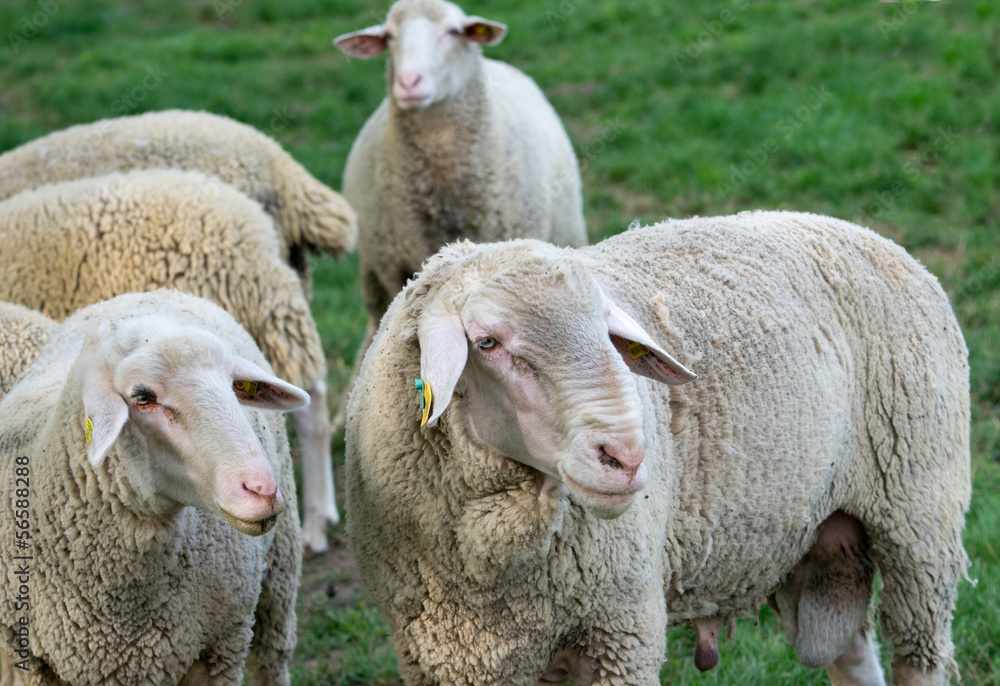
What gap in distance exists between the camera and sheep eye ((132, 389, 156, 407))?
2.55m

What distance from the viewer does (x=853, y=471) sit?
10.3 ft

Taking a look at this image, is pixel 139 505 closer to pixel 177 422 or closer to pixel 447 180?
pixel 177 422

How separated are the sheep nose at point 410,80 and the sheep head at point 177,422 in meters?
2.68

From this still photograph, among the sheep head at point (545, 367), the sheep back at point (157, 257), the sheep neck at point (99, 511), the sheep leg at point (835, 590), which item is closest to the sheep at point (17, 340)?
the sheep back at point (157, 257)

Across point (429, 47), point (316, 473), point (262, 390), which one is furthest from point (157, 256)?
point (429, 47)

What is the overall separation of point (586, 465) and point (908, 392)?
1.36 meters

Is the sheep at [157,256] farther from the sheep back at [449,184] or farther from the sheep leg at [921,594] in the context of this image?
the sheep leg at [921,594]

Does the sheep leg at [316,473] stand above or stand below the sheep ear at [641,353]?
below

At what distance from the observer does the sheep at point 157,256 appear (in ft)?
12.8

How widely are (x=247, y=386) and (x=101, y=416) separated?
380 mm

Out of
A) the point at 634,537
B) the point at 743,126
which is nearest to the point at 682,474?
the point at 634,537

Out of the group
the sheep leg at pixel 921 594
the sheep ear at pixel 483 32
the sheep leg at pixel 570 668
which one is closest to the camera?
the sheep leg at pixel 570 668

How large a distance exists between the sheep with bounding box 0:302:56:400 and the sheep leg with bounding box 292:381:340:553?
1.54m

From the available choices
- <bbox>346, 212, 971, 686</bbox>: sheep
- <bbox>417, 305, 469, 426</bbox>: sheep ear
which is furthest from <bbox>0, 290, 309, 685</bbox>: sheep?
<bbox>417, 305, 469, 426</bbox>: sheep ear
